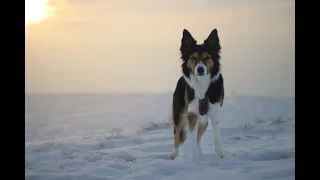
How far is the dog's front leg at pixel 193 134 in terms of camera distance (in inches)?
101

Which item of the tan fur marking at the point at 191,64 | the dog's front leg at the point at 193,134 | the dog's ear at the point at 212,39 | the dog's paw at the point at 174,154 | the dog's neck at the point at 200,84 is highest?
the dog's ear at the point at 212,39

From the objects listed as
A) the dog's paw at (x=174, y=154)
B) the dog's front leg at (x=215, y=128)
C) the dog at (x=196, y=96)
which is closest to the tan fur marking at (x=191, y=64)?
the dog at (x=196, y=96)

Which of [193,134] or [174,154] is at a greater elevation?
[193,134]

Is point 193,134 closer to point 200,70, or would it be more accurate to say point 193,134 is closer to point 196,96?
point 196,96

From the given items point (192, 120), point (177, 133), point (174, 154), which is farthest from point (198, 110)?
point (174, 154)

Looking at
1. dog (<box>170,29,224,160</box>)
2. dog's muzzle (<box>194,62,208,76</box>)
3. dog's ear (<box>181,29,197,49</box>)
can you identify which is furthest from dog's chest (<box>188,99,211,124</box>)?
dog's ear (<box>181,29,197,49</box>)

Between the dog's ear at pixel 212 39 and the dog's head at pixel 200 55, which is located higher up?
the dog's ear at pixel 212 39

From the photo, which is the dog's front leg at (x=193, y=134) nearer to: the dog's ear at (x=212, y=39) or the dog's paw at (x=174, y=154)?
the dog's paw at (x=174, y=154)

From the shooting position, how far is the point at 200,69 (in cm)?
250

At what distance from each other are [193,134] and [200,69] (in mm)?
395

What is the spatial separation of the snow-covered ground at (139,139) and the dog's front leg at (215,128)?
0.03m

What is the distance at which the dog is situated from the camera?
255 cm
